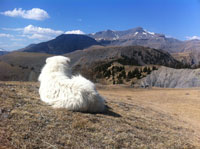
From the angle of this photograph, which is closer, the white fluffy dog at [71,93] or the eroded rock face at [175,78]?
the white fluffy dog at [71,93]

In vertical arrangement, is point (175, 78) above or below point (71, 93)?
below

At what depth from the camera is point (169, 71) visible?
48906 mm

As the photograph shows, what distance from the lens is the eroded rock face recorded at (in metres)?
39.8

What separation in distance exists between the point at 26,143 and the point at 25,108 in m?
1.98

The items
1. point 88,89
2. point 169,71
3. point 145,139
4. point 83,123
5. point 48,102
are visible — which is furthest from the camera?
point 169,71

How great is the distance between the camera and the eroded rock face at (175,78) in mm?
39781

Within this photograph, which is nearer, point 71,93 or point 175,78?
point 71,93

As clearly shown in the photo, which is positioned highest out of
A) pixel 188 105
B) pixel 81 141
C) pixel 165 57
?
pixel 165 57

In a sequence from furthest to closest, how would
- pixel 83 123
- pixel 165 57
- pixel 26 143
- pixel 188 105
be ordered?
pixel 165 57, pixel 188 105, pixel 83 123, pixel 26 143

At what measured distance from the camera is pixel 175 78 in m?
44.6

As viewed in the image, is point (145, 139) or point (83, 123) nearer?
point (83, 123)

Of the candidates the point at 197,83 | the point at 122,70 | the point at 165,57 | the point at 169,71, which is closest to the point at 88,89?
the point at 197,83

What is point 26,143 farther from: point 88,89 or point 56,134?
point 88,89

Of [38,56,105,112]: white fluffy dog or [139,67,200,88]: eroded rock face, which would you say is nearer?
[38,56,105,112]: white fluffy dog
